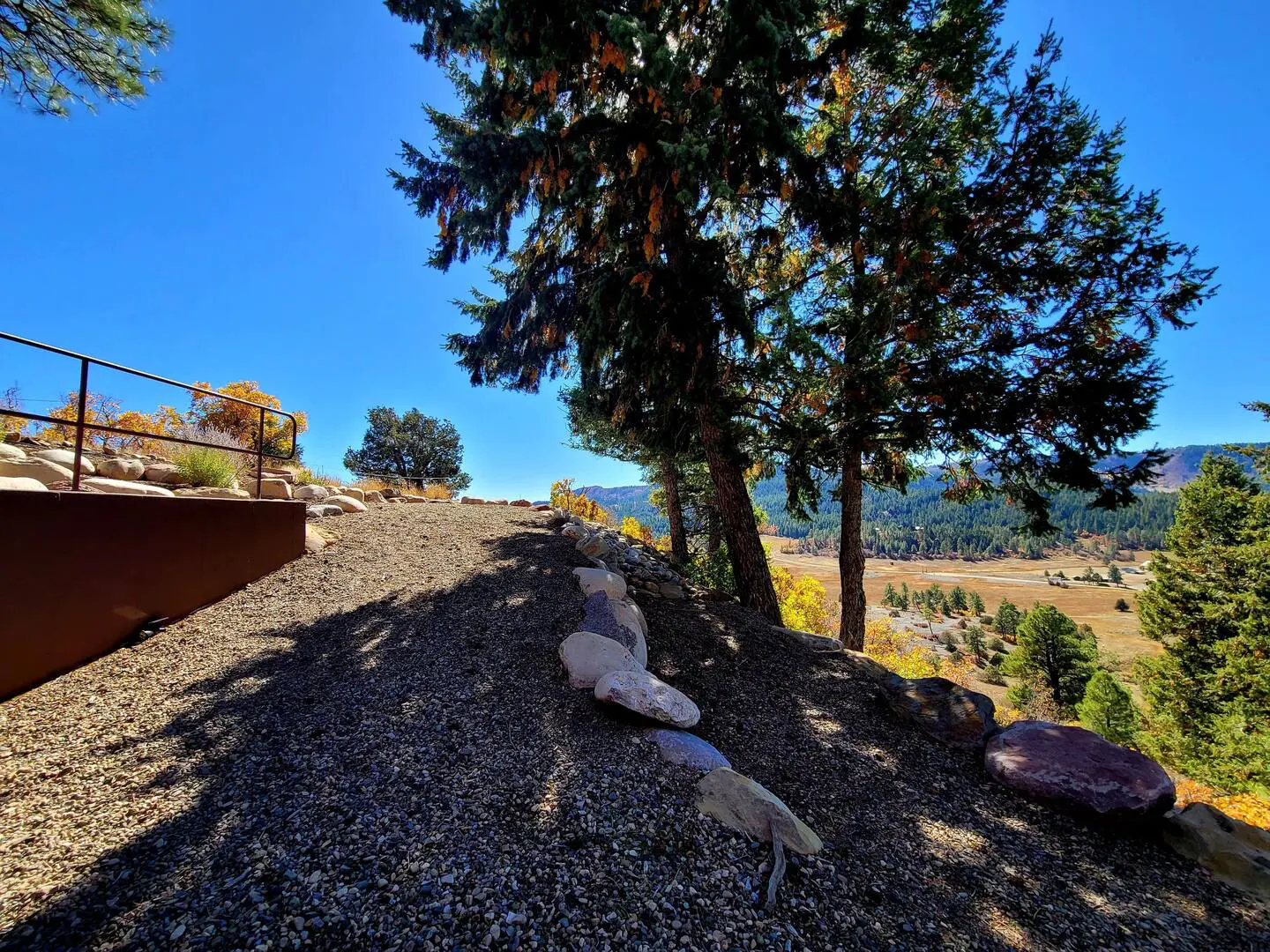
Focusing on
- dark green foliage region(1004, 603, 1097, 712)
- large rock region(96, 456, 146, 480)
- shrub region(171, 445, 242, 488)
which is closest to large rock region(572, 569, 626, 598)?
shrub region(171, 445, 242, 488)

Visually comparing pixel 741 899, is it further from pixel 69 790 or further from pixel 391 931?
pixel 69 790

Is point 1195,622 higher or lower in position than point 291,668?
lower

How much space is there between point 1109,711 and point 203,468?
3101 centimetres

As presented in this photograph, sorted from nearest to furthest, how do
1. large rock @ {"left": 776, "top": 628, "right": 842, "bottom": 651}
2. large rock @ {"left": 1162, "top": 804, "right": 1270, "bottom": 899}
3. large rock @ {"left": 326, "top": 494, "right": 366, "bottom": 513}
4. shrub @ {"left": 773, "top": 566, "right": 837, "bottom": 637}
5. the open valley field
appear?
large rock @ {"left": 1162, "top": 804, "right": 1270, "bottom": 899}
large rock @ {"left": 776, "top": 628, "right": 842, "bottom": 651}
large rock @ {"left": 326, "top": 494, "right": 366, "bottom": 513}
shrub @ {"left": 773, "top": 566, "right": 837, "bottom": 637}
the open valley field

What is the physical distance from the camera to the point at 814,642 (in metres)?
5.77

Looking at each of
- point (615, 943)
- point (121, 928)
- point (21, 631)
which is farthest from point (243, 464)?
point (615, 943)

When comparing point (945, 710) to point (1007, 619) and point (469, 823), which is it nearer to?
point (469, 823)

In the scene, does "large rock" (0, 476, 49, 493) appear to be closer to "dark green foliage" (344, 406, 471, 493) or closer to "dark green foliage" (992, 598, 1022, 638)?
"dark green foliage" (344, 406, 471, 493)

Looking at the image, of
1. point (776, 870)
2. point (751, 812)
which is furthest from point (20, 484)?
point (776, 870)

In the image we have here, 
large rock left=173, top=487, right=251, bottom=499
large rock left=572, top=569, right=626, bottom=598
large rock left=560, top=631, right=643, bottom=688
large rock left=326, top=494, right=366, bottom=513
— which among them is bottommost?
large rock left=560, top=631, right=643, bottom=688

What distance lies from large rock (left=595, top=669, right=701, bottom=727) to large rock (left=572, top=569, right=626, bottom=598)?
5.90 feet

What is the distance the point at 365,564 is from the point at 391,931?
4.77 metres

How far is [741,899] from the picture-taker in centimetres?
201

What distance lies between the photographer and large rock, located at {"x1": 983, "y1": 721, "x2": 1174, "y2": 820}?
311 centimetres
